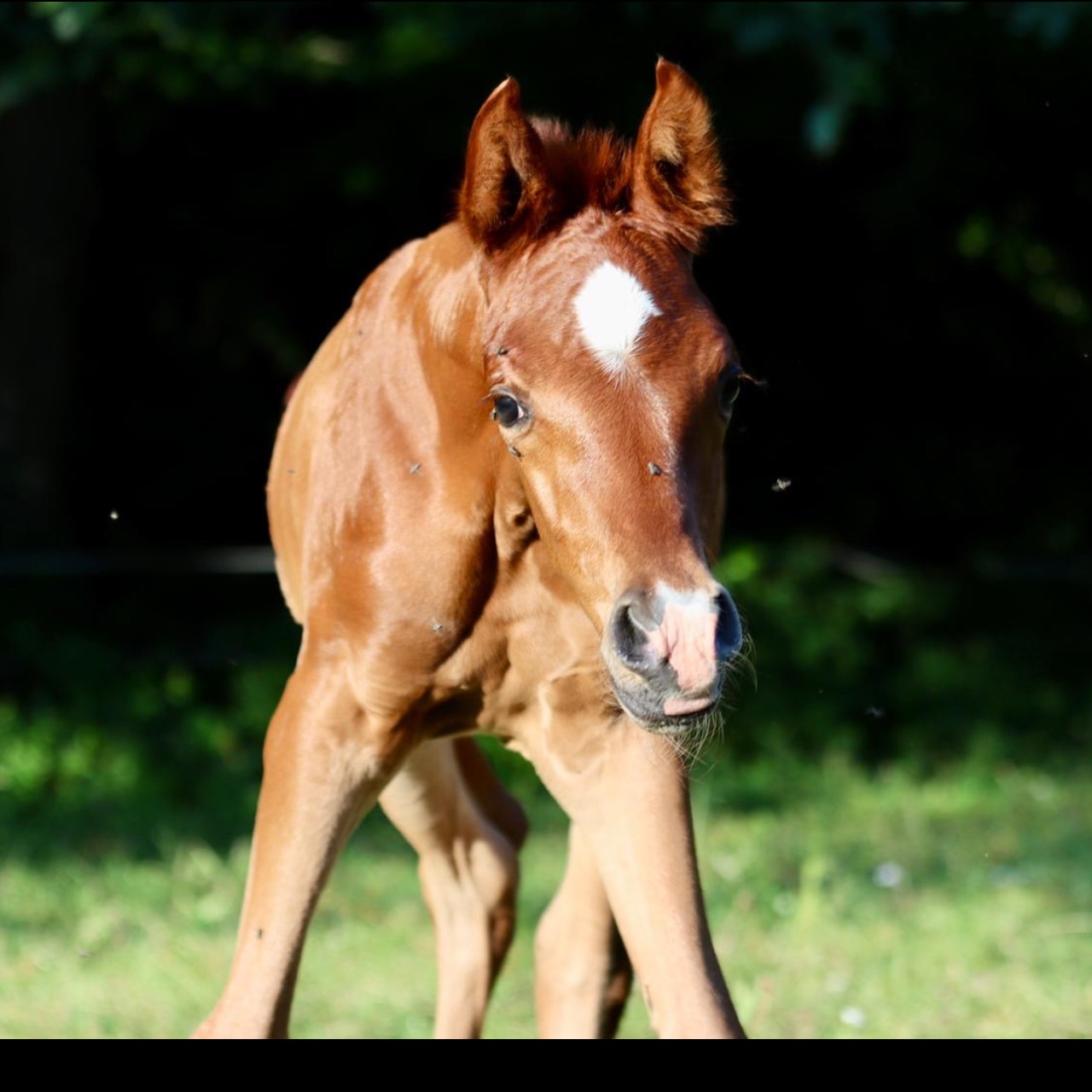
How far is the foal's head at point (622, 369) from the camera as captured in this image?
2.55 meters

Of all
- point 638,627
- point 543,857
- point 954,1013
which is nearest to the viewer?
point 638,627

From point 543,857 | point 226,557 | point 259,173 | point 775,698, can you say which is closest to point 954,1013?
point 543,857

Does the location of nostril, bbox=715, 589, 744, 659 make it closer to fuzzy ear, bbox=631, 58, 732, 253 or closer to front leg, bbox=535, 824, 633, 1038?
fuzzy ear, bbox=631, 58, 732, 253

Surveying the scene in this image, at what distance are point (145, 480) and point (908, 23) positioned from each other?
16.6 feet

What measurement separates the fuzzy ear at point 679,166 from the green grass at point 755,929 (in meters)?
1.69

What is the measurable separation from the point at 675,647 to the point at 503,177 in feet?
2.85

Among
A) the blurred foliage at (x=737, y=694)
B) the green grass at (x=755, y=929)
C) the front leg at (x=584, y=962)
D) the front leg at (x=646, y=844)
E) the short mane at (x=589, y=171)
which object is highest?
the short mane at (x=589, y=171)

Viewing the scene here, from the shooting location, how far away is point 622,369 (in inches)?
103

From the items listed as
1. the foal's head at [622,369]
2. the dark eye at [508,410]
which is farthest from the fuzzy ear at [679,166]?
the dark eye at [508,410]

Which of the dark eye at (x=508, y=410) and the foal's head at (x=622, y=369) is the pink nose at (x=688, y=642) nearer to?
the foal's head at (x=622, y=369)

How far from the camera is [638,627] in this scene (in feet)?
8.34

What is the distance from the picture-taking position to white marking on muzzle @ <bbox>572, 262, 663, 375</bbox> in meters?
2.64

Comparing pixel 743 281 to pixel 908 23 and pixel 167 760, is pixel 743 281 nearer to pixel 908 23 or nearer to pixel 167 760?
pixel 908 23

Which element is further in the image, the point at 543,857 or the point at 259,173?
the point at 259,173
